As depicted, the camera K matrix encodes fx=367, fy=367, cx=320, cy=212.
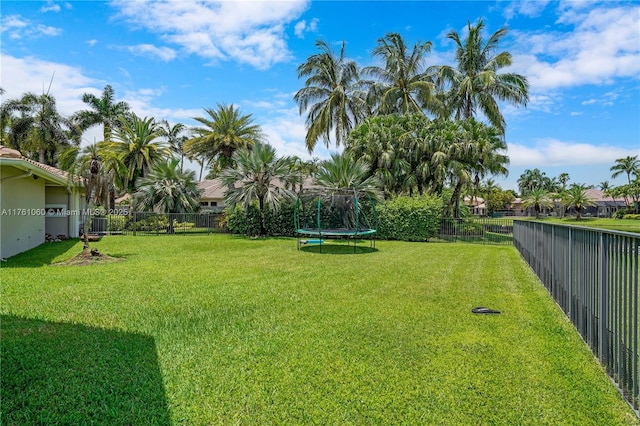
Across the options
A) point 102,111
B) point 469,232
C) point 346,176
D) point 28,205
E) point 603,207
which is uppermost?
point 102,111

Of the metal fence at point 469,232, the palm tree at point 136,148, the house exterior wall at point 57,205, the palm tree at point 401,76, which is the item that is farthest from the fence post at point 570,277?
the palm tree at point 136,148

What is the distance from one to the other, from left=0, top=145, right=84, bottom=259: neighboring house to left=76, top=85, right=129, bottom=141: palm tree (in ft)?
65.3

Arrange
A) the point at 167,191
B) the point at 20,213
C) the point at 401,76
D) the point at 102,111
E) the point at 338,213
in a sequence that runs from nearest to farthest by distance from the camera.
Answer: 1. the point at 20,213
2. the point at 338,213
3. the point at 167,191
4. the point at 401,76
5. the point at 102,111

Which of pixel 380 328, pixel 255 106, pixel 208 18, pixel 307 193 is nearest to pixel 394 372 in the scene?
pixel 380 328

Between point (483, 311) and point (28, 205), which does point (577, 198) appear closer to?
point (483, 311)

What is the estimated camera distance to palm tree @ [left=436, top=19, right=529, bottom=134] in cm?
2209

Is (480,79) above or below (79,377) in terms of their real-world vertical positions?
above

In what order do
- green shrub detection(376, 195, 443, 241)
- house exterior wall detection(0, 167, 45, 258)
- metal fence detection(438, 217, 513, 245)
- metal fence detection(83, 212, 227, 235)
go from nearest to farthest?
1. house exterior wall detection(0, 167, 45, 258)
2. green shrub detection(376, 195, 443, 241)
3. metal fence detection(438, 217, 513, 245)
4. metal fence detection(83, 212, 227, 235)

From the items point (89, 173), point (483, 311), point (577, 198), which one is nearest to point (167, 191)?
point (89, 173)

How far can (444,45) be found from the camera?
24172 millimetres

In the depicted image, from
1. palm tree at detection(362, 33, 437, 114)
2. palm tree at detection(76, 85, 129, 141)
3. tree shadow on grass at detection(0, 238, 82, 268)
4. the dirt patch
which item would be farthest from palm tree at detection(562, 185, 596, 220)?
palm tree at detection(76, 85, 129, 141)

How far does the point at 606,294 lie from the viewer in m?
3.24

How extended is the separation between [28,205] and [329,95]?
57.5 ft

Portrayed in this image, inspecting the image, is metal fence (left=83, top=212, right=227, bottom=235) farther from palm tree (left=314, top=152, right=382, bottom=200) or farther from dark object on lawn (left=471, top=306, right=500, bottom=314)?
dark object on lawn (left=471, top=306, right=500, bottom=314)
